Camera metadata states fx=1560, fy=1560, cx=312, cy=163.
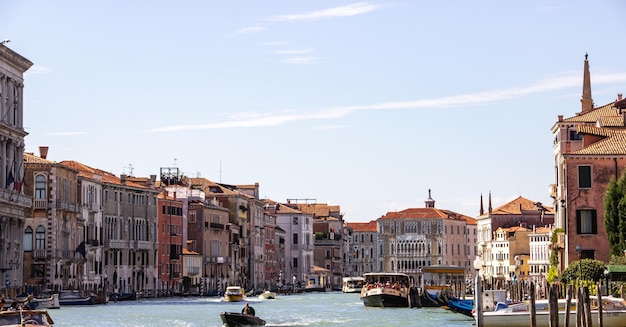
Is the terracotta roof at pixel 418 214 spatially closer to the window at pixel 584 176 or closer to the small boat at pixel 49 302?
the small boat at pixel 49 302

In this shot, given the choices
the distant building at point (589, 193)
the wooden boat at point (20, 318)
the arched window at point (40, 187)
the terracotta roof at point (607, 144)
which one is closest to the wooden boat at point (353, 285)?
the arched window at point (40, 187)

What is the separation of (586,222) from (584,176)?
157 centimetres

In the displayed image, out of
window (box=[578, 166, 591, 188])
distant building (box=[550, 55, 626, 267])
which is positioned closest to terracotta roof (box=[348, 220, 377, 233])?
distant building (box=[550, 55, 626, 267])

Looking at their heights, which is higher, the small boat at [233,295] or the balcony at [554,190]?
the balcony at [554,190]

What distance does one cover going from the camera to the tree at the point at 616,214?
48.9 meters

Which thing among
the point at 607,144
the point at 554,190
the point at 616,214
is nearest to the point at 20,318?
the point at 616,214

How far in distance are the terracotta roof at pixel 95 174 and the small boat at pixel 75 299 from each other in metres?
10.1

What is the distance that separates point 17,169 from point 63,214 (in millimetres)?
15693

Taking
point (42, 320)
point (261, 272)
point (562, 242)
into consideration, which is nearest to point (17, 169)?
point (562, 242)

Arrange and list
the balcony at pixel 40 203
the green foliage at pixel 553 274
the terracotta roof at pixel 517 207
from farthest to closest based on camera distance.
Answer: the terracotta roof at pixel 517 207, the balcony at pixel 40 203, the green foliage at pixel 553 274

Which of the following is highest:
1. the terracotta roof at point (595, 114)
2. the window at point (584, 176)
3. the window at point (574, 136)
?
the terracotta roof at point (595, 114)

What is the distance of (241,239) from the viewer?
403 feet

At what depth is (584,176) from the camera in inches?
2051

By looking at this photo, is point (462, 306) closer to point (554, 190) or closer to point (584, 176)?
point (554, 190)
